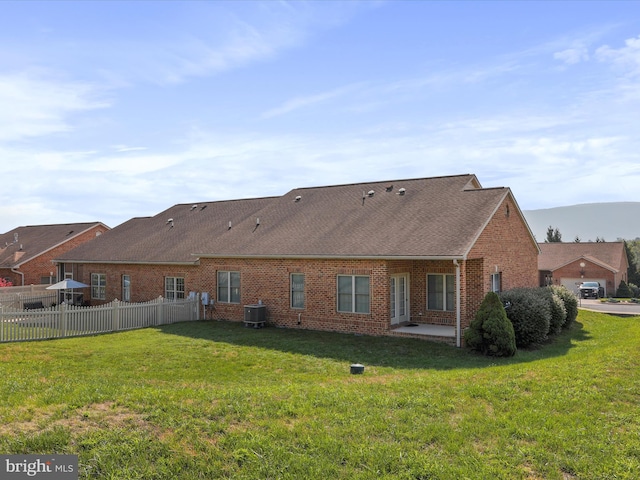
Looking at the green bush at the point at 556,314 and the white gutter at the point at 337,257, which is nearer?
the white gutter at the point at 337,257

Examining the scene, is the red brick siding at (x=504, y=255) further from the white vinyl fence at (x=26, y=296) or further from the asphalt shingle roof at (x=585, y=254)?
the asphalt shingle roof at (x=585, y=254)

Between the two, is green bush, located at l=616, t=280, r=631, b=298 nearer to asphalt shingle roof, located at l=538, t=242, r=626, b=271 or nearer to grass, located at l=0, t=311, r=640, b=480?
asphalt shingle roof, located at l=538, t=242, r=626, b=271

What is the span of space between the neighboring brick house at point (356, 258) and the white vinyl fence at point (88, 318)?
161cm

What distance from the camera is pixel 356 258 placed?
18125 millimetres

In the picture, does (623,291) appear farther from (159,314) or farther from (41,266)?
(41,266)

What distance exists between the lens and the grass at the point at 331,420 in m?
6.38

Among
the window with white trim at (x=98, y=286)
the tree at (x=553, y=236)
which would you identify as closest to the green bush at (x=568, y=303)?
the window with white trim at (x=98, y=286)

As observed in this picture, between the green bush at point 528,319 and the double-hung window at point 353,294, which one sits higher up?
the double-hung window at point 353,294

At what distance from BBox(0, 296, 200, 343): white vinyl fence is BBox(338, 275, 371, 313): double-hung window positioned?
24.8 feet

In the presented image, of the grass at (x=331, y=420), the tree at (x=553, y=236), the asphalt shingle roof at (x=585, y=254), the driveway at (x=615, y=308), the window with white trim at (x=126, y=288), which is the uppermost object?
the tree at (x=553, y=236)

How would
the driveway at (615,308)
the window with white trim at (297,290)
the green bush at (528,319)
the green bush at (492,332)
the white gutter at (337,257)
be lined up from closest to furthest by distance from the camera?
the green bush at (492,332), the white gutter at (337,257), the green bush at (528,319), the window with white trim at (297,290), the driveway at (615,308)

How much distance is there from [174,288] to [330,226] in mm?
8450

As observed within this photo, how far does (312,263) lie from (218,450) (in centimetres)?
1288

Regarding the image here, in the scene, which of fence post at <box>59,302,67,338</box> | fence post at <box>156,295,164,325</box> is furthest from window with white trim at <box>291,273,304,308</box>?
fence post at <box>59,302,67,338</box>
